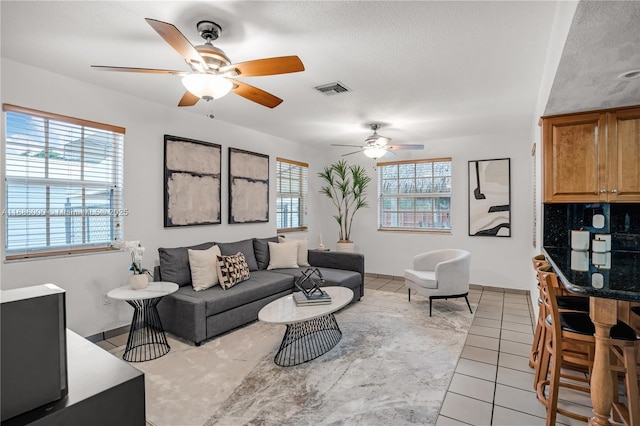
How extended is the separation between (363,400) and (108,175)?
10.5 ft

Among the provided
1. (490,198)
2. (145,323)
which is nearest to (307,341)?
(145,323)

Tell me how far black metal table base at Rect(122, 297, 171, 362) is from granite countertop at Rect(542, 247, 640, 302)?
126 inches

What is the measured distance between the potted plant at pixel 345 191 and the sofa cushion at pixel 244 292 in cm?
209

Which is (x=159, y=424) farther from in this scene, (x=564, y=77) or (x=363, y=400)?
(x=564, y=77)

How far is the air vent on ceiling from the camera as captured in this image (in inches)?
125

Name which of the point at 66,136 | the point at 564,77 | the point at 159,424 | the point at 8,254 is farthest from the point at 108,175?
the point at 564,77

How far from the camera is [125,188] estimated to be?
352cm

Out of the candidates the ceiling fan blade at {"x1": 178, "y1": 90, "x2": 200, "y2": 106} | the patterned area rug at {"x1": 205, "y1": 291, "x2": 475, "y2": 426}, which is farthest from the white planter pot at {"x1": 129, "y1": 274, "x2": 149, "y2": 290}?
the ceiling fan blade at {"x1": 178, "y1": 90, "x2": 200, "y2": 106}

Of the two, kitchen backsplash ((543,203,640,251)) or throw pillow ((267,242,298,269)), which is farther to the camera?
throw pillow ((267,242,298,269))

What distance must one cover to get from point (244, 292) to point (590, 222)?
11.8ft

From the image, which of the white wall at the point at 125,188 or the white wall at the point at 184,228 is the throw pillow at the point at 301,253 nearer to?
the white wall at the point at 184,228

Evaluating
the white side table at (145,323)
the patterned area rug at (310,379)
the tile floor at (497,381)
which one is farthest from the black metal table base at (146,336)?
the tile floor at (497,381)

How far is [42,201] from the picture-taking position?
2947 millimetres

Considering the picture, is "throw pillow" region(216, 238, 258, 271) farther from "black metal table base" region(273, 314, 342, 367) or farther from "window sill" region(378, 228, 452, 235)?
"window sill" region(378, 228, 452, 235)
